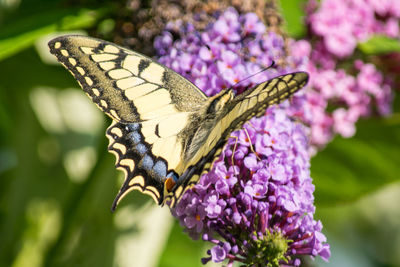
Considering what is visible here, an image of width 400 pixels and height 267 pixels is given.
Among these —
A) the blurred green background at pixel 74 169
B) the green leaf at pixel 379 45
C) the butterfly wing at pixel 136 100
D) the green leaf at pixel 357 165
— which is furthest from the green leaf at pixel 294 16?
the butterfly wing at pixel 136 100

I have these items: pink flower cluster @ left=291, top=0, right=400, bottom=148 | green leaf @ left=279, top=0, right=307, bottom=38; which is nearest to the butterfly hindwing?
pink flower cluster @ left=291, top=0, right=400, bottom=148

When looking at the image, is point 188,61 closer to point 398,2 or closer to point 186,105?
point 186,105

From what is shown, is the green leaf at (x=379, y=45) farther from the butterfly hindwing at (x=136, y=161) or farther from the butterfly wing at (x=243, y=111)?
the butterfly hindwing at (x=136, y=161)

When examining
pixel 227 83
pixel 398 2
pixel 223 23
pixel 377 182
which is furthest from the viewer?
pixel 398 2

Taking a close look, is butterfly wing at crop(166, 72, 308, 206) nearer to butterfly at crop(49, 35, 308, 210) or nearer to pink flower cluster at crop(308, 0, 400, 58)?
butterfly at crop(49, 35, 308, 210)

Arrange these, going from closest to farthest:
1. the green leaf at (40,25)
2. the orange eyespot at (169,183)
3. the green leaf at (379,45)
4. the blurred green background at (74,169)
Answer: the orange eyespot at (169,183), the green leaf at (40,25), the blurred green background at (74,169), the green leaf at (379,45)

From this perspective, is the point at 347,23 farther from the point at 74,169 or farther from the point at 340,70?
the point at 74,169

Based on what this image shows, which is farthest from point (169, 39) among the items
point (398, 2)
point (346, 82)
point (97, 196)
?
point (398, 2)
